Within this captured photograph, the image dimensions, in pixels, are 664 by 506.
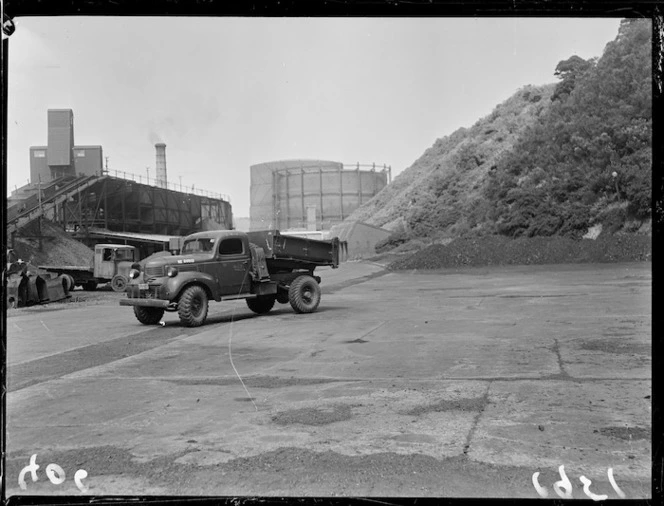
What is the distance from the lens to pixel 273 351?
7.49 metres

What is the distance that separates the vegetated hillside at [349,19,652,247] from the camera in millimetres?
4613

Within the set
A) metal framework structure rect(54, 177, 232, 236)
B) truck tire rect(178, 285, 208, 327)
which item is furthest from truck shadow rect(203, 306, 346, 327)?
metal framework structure rect(54, 177, 232, 236)

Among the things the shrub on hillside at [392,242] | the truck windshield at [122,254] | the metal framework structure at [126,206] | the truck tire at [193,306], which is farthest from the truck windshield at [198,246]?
the shrub on hillside at [392,242]

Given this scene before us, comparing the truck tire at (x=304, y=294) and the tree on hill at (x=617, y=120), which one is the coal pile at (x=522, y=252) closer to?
the tree on hill at (x=617, y=120)

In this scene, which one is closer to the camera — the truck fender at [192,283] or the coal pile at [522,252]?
the truck fender at [192,283]

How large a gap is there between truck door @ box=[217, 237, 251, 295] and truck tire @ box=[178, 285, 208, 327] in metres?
0.66

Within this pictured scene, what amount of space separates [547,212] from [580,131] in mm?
26230

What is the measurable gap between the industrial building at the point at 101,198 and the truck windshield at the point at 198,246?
5407 mm

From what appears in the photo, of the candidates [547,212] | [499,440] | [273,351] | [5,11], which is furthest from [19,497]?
[547,212]

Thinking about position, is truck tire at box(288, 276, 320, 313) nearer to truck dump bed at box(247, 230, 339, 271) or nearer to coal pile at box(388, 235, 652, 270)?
truck dump bed at box(247, 230, 339, 271)

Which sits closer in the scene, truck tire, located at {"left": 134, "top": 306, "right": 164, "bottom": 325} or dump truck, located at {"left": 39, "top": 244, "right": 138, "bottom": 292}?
truck tire, located at {"left": 134, "top": 306, "right": 164, "bottom": 325}

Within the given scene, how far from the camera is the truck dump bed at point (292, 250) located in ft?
40.1

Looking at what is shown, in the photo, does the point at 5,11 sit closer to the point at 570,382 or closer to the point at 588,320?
the point at 570,382

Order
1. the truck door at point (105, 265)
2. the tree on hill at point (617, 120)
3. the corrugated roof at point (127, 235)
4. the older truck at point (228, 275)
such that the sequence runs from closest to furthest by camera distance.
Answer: the tree on hill at point (617, 120) → the corrugated roof at point (127, 235) → the older truck at point (228, 275) → the truck door at point (105, 265)
